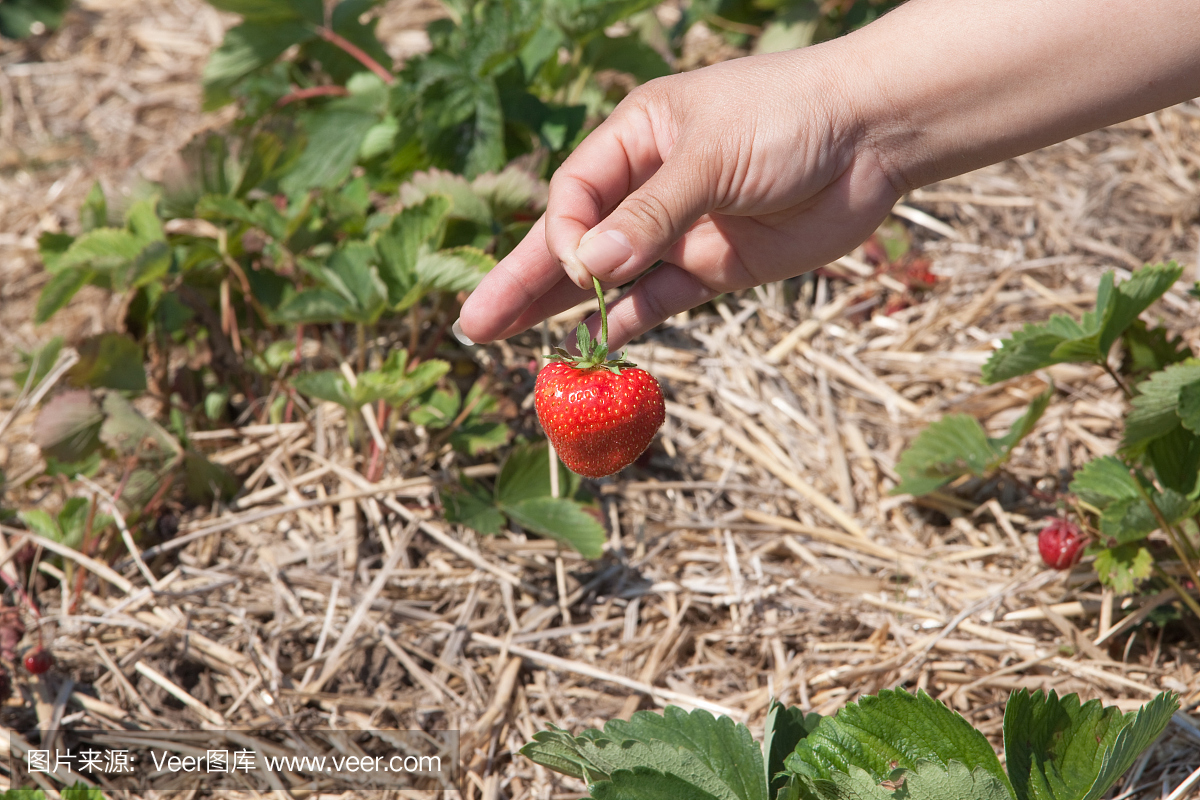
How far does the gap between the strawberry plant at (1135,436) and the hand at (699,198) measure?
39cm

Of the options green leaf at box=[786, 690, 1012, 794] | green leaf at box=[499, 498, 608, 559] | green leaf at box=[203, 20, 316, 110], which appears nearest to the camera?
green leaf at box=[786, 690, 1012, 794]

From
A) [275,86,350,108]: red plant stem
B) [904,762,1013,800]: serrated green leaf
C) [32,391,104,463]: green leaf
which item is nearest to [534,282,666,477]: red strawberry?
[904,762,1013,800]: serrated green leaf

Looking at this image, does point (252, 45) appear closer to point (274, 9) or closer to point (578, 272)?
point (274, 9)

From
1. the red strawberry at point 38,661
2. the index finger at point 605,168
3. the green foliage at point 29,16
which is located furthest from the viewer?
the green foliage at point 29,16

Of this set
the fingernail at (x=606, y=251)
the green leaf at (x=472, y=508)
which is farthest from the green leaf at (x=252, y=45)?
the fingernail at (x=606, y=251)

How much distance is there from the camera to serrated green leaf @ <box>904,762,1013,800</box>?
1.09 metres

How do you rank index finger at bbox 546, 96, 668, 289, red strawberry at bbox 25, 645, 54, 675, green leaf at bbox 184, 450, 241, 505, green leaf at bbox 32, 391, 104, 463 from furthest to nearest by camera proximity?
green leaf at bbox 184, 450, 241, 505, green leaf at bbox 32, 391, 104, 463, red strawberry at bbox 25, 645, 54, 675, index finger at bbox 546, 96, 668, 289

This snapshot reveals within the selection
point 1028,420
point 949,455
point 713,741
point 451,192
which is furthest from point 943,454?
point 451,192

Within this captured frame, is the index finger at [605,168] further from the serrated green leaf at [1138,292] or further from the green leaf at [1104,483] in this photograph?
the green leaf at [1104,483]

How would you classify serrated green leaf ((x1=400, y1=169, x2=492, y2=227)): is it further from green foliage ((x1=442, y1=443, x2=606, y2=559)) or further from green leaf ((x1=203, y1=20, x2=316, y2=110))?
green leaf ((x1=203, y1=20, x2=316, y2=110))

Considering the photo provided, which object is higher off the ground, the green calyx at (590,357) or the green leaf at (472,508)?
the green calyx at (590,357)

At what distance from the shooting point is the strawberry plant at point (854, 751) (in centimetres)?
118

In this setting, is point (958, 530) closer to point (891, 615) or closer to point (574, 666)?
point (891, 615)

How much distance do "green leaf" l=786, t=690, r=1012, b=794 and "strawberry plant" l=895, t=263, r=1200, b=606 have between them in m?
0.53
